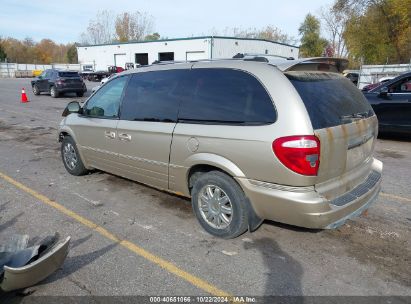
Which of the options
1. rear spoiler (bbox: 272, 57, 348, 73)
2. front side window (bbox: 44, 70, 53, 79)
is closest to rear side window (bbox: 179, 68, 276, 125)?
rear spoiler (bbox: 272, 57, 348, 73)

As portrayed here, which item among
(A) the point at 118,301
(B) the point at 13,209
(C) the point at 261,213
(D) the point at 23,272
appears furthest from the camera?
(B) the point at 13,209

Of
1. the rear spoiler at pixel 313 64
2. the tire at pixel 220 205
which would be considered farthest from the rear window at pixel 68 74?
the rear spoiler at pixel 313 64

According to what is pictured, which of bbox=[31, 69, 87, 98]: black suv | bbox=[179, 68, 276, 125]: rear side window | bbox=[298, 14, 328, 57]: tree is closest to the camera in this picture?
bbox=[179, 68, 276, 125]: rear side window

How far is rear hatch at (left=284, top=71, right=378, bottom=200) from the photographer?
304 centimetres

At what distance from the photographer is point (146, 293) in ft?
9.17

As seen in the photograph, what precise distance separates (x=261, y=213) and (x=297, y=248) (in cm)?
55

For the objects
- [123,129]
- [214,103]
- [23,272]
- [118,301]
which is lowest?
[118,301]

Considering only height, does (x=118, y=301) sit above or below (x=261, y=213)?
below

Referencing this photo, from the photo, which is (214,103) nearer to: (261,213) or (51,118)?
(261,213)

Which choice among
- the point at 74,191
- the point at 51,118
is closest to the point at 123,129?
the point at 74,191

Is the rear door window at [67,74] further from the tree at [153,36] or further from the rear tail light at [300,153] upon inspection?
the tree at [153,36]

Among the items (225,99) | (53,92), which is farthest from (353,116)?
(53,92)

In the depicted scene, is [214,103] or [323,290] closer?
[323,290]

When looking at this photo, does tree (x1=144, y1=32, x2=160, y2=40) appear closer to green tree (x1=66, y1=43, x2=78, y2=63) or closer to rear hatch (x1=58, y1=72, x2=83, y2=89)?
green tree (x1=66, y1=43, x2=78, y2=63)
